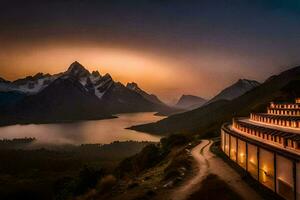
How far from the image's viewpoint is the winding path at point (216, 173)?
101 ft

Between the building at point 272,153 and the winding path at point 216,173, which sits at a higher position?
the building at point 272,153

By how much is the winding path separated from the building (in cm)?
196

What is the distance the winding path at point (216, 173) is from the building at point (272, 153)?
1.96 m

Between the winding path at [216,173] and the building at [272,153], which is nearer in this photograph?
the building at [272,153]

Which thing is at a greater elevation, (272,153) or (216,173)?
(272,153)

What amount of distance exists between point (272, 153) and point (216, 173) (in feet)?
31.3

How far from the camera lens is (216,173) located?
39031 millimetres

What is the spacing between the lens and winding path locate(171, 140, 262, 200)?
101ft

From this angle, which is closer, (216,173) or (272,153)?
(272,153)

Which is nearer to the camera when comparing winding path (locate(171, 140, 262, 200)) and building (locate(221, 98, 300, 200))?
building (locate(221, 98, 300, 200))

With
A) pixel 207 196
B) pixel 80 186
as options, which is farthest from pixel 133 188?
pixel 80 186

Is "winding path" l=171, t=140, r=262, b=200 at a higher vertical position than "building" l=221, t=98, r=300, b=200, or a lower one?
lower

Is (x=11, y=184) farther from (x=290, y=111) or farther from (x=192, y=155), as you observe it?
(x=290, y=111)

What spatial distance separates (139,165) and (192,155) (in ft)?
61.2
